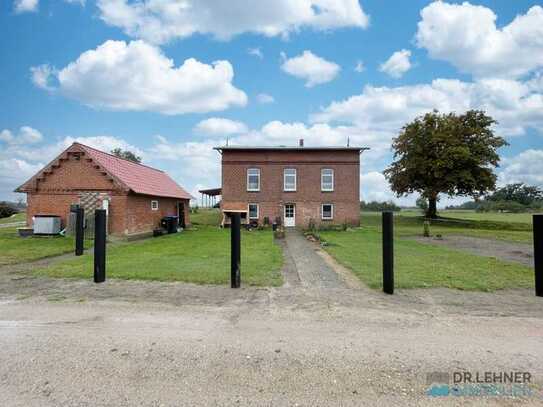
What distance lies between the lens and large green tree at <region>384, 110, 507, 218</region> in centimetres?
3030

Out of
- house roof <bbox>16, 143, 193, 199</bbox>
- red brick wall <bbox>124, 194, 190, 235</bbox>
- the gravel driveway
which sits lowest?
the gravel driveway

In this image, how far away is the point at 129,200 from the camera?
672 inches

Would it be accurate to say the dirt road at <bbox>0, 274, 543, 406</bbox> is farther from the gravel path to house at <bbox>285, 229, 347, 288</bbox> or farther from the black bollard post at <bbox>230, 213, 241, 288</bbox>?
the gravel path to house at <bbox>285, 229, 347, 288</bbox>

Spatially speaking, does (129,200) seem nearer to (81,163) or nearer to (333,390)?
(81,163)

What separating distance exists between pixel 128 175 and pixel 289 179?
41.1ft

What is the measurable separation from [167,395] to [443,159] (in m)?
34.1

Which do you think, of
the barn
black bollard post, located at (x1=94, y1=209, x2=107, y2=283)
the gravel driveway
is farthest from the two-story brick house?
the gravel driveway

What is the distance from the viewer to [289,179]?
2505cm

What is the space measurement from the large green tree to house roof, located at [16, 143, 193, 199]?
82.9ft

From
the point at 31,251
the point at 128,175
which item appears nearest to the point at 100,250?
the point at 31,251

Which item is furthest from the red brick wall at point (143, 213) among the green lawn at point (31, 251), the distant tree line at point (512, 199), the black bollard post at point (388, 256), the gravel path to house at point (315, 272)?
the distant tree line at point (512, 199)

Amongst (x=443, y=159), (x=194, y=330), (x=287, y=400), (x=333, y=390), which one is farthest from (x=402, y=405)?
(x=443, y=159)

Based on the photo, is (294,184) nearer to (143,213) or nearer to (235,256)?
(143,213)

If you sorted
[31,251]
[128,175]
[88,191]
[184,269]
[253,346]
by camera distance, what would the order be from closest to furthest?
[253,346]
[184,269]
[31,251]
[88,191]
[128,175]
